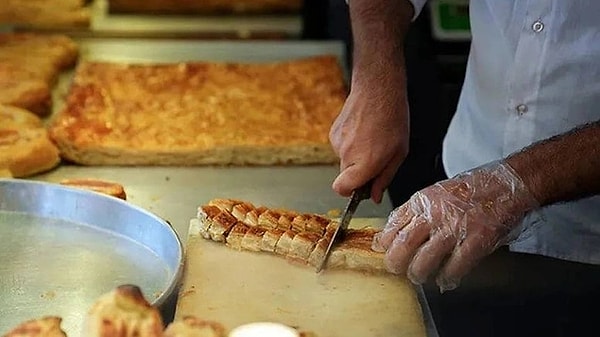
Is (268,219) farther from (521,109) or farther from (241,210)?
(521,109)

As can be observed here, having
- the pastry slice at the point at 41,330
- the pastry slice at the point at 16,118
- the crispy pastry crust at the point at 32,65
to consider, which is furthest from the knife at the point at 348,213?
the crispy pastry crust at the point at 32,65

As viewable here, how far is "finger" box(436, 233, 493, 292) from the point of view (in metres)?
1.73

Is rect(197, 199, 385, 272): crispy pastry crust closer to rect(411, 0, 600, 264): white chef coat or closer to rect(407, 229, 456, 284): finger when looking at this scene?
rect(407, 229, 456, 284): finger

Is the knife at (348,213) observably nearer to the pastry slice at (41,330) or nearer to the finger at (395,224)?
the finger at (395,224)

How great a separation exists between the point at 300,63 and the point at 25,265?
1.32 meters

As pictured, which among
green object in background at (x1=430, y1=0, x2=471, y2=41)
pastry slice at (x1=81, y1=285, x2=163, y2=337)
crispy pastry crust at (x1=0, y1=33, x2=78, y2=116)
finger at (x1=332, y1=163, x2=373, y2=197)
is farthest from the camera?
green object in background at (x1=430, y1=0, x2=471, y2=41)

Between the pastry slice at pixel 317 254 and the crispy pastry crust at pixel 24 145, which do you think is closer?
the pastry slice at pixel 317 254


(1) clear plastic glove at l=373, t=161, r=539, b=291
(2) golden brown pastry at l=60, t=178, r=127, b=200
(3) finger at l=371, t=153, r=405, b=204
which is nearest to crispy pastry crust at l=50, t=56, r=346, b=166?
(2) golden brown pastry at l=60, t=178, r=127, b=200

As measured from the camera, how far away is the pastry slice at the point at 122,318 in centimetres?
137

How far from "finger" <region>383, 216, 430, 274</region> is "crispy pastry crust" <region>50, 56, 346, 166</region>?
0.81 m

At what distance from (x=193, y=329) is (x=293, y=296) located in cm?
40

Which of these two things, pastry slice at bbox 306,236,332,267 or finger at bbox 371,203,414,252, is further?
pastry slice at bbox 306,236,332,267

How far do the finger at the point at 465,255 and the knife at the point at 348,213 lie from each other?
242 mm

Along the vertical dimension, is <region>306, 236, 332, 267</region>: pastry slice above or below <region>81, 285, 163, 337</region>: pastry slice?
below
